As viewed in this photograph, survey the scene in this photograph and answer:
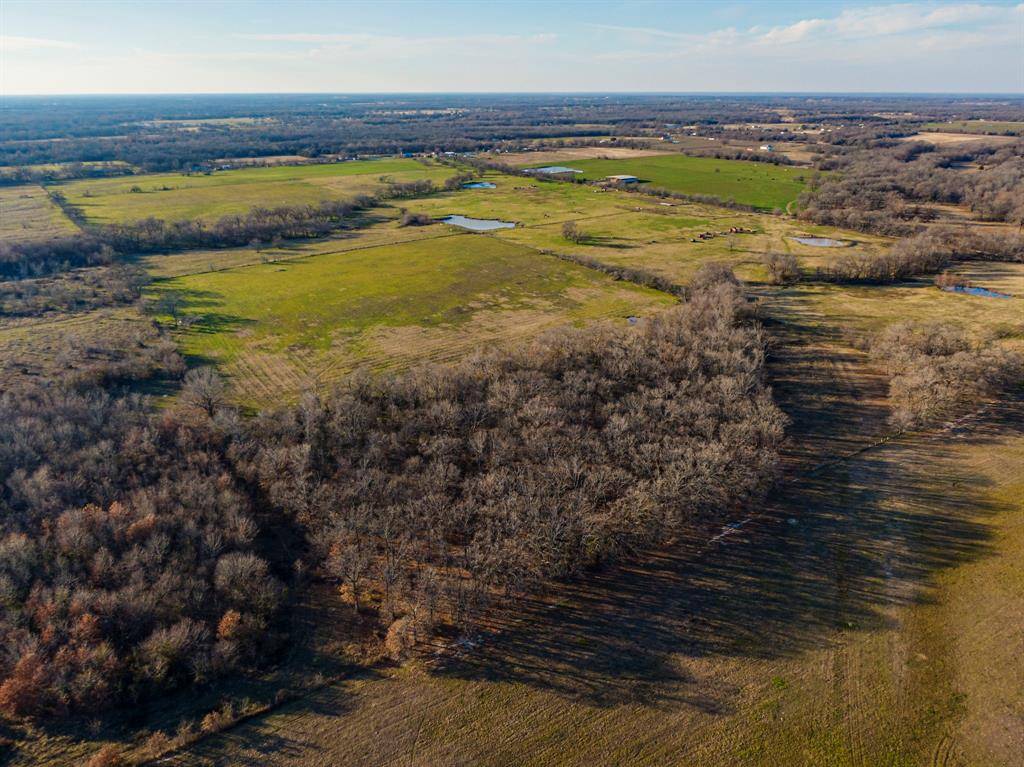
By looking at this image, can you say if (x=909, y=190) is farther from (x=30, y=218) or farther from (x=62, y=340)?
(x=30, y=218)

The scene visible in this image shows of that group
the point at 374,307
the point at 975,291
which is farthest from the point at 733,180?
the point at 374,307

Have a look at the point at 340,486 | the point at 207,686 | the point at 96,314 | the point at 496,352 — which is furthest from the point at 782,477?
the point at 96,314

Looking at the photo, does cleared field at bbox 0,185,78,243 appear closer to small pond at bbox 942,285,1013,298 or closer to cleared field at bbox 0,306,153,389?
cleared field at bbox 0,306,153,389

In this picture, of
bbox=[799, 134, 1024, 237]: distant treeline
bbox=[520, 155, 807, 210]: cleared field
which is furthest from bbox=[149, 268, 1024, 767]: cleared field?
bbox=[520, 155, 807, 210]: cleared field

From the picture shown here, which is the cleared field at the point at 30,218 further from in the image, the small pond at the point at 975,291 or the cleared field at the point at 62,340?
the small pond at the point at 975,291

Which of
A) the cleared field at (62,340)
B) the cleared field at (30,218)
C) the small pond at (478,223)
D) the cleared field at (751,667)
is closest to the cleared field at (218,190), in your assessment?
the cleared field at (30,218)

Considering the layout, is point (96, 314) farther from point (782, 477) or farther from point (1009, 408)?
point (1009, 408)
